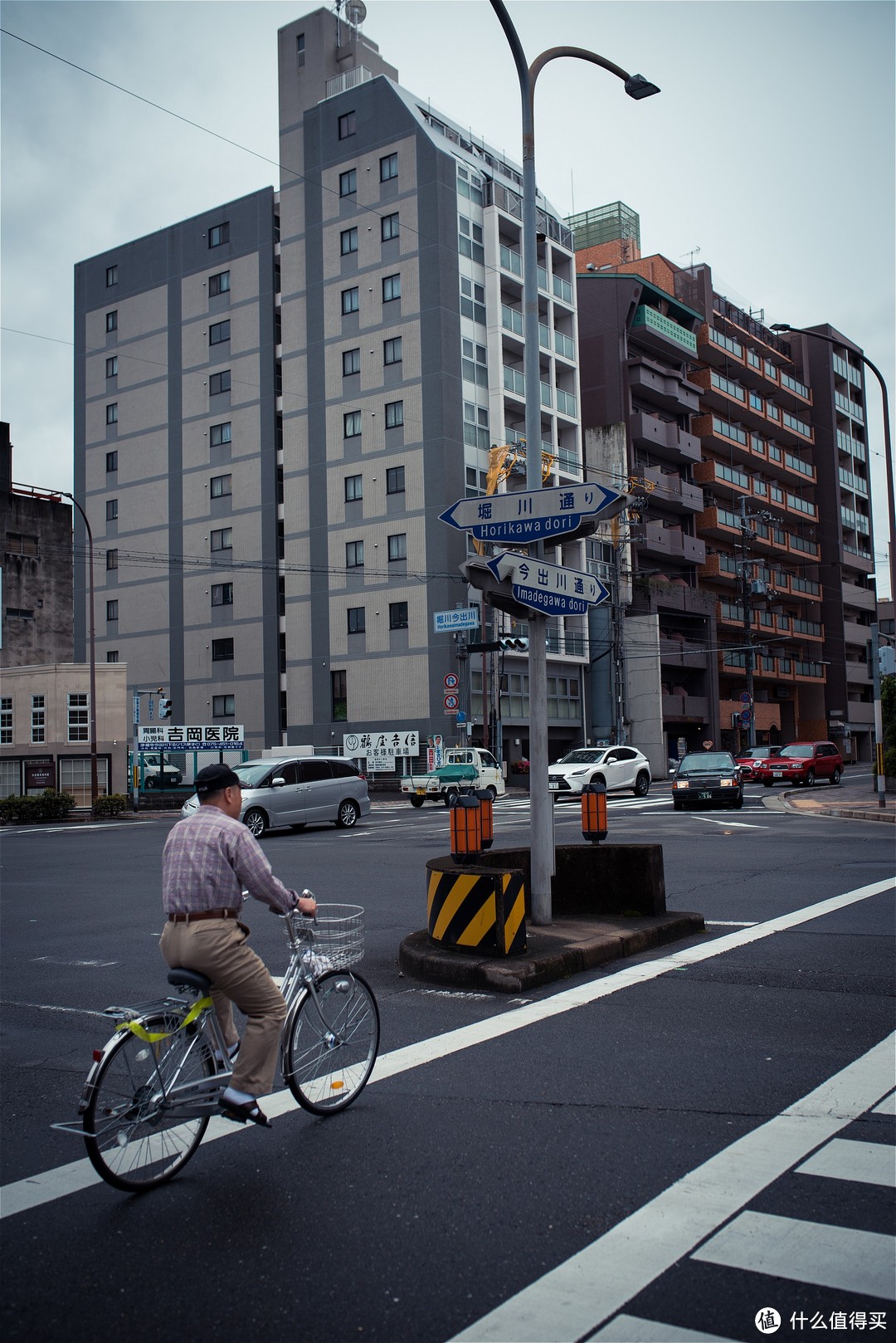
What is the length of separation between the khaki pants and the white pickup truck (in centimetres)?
3132

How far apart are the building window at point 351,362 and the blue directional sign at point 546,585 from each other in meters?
43.9

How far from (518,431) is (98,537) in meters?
24.5

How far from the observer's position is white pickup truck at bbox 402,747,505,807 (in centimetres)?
3700

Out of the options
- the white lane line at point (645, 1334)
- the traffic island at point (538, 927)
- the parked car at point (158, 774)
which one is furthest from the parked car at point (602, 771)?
the white lane line at point (645, 1334)

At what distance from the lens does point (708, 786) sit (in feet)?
95.2

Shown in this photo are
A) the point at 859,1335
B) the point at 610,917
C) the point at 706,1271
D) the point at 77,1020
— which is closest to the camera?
the point at 859,1335

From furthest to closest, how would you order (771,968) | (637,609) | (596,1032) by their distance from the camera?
(637,609) → (771,968) → (596,1032)

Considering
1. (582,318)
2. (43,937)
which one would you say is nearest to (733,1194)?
(43,937)

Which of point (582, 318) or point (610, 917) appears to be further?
point (582, 318)

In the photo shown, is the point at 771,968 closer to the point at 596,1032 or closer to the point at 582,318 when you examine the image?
the point at 596,1032

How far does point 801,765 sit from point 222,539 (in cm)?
3030

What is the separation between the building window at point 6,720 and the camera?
43.7m

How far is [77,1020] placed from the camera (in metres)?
7.58

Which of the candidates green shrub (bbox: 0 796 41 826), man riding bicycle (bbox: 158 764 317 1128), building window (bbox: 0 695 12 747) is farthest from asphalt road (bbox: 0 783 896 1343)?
building window (bbox: 0 695 12 747)
